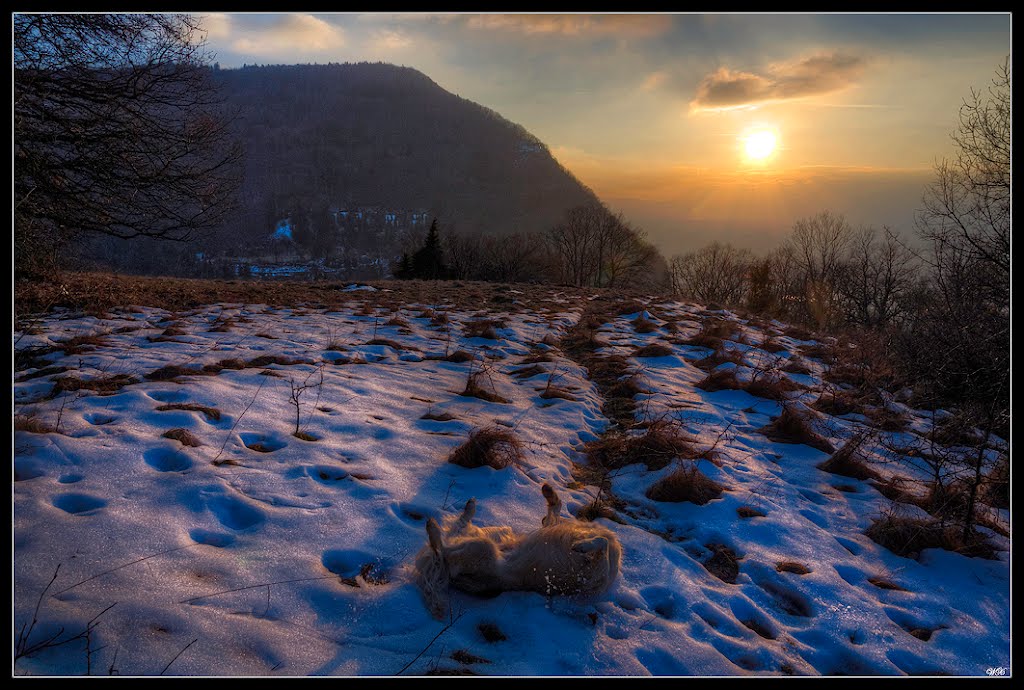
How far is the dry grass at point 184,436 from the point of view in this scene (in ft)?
10.6

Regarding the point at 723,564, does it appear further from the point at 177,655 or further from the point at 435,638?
the point at 177,655

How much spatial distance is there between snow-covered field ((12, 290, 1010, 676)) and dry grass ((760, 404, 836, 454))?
0.41 ft

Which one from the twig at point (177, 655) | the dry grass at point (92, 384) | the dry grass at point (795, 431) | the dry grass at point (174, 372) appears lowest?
the dry grass at point (795, 431)

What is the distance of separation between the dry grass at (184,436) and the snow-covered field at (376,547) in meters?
0.04

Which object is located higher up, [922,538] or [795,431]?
[795,431]

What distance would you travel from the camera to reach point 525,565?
2.38m

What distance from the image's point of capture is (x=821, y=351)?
391 inches

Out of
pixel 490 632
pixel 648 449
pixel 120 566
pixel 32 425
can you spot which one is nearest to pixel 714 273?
pixel 648 449

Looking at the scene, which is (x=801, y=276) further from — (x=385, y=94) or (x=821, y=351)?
(x=385, y=94)

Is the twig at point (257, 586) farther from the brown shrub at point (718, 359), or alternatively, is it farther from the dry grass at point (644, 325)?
the dry grass at point (644, 325)

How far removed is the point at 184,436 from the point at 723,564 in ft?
11.8

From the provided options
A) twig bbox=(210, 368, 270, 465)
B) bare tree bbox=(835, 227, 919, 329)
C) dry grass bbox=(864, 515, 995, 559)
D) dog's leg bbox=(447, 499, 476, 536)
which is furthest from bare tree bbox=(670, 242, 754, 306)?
dog's leg bbox=(447, 499, 476, 536)

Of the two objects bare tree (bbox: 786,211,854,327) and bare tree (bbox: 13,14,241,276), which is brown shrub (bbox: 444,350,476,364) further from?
bare tree (bbox: 786,211,854,327)

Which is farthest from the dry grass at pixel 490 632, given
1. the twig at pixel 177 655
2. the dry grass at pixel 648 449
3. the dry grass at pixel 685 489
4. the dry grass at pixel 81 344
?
the dry grass at pixel 81 344
